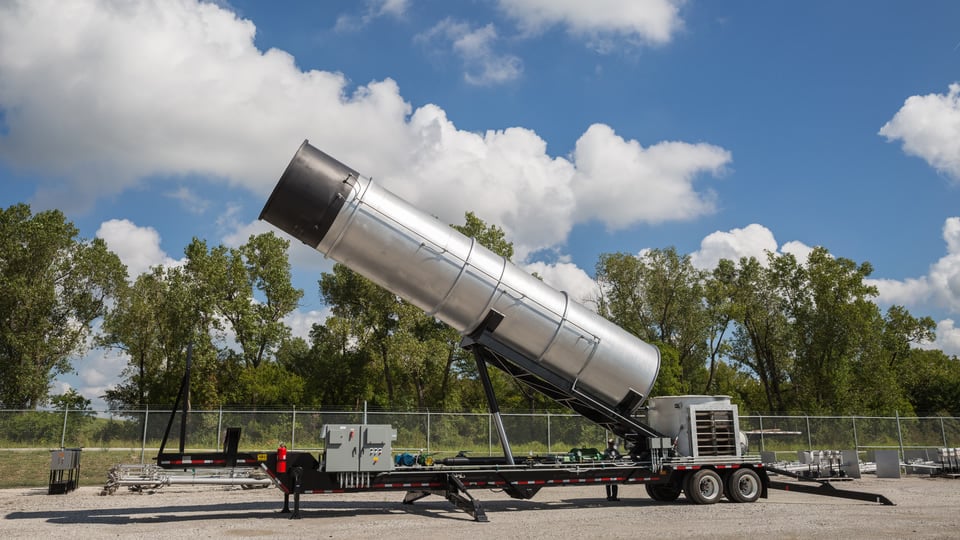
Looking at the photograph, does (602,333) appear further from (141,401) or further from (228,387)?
(141,401)

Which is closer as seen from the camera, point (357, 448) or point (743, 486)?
point (357, 448)

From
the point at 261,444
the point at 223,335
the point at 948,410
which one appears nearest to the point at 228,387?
the point at 223,335

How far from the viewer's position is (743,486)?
14.1 m

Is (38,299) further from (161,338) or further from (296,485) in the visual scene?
(296,485)

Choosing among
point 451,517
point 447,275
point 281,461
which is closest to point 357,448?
point 281,461

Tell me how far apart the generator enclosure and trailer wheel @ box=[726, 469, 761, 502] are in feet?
1.46

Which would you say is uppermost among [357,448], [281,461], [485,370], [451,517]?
[485,370]

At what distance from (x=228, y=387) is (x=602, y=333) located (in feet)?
109

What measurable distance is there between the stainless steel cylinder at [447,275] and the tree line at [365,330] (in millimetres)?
24498

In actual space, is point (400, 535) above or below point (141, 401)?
below

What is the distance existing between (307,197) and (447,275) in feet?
8.85

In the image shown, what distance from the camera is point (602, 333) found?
42.1 feet

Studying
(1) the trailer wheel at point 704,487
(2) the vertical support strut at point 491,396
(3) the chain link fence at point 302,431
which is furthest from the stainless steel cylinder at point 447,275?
(3) the chain link fence at point 302,431

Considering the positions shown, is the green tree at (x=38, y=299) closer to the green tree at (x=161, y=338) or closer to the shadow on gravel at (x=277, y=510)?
the green tree at (x=161, y=338)
